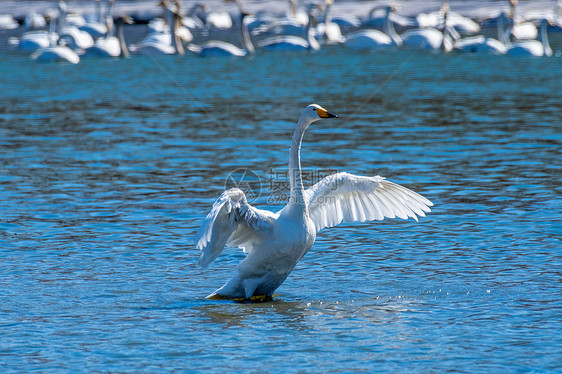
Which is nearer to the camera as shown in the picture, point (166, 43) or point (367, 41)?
point (367, 41)

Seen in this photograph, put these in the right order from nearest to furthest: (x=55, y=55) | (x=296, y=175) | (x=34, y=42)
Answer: (x=296, y=175)
(x=55, y=55)
(x=34, y=42)

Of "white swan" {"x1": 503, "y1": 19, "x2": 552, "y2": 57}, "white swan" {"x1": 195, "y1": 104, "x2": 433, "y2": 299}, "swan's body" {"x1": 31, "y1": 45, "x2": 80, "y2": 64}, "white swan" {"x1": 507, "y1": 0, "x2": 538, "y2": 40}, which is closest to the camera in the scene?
"white swan" {"x1": 195, "y1": 104, "x2": 433, "y2": 299}

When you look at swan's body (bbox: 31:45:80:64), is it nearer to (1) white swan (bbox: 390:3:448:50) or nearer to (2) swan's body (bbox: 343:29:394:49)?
(2) swan's body (bbox: 343:29:394:49)

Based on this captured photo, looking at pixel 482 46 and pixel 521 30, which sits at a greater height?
pixel 521 30

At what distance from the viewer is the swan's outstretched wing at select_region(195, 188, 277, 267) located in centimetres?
841

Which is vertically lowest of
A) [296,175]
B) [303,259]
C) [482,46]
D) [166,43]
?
[303,259]

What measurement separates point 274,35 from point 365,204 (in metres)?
41.0

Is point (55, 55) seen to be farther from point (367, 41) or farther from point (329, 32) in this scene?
point (329, 32)

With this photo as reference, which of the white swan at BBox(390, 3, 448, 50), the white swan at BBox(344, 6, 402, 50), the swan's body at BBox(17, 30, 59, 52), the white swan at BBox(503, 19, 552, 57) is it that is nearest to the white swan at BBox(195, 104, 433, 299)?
the white swan at BBox(503, 19, 552, 57)

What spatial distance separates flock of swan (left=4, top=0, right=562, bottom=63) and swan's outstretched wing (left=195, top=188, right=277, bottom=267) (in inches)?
1114

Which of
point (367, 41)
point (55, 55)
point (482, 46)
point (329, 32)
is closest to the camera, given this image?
point (55, 55)

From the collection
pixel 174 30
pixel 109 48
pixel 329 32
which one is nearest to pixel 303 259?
pixel 109 48

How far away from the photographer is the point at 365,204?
404 inches

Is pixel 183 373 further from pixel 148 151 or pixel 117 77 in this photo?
pixel 117 77
